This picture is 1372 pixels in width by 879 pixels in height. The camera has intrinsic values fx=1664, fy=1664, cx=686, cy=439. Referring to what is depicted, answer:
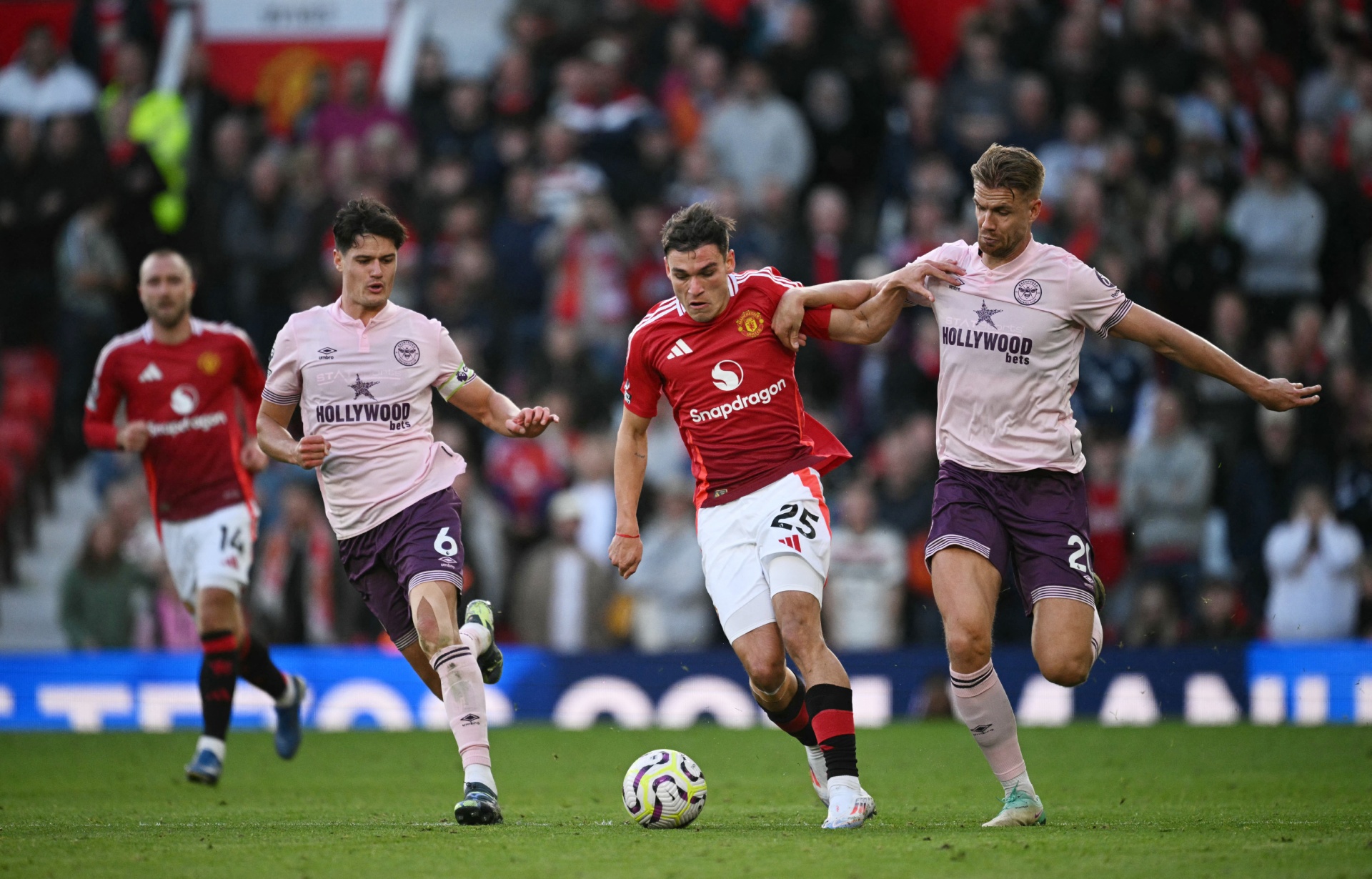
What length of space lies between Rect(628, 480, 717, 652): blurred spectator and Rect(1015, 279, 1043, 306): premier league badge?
7.11 m

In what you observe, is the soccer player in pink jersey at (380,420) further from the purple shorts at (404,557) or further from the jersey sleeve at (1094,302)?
the jersey sleeve at (1094,302)

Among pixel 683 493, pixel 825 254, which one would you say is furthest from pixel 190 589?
pixel 825 254

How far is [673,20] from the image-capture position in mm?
18641

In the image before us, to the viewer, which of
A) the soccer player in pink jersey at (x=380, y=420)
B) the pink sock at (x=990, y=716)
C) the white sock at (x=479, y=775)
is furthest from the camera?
the soccer player in pink jersey at (x=380, y=420)

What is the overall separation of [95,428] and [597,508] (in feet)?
18.6

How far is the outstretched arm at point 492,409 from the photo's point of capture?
27.1 ft

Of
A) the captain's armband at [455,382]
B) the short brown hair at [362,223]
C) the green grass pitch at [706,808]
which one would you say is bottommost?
the green grass pitch at [706,808]

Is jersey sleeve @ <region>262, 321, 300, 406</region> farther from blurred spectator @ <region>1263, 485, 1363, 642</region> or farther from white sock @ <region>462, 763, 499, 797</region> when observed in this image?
blurred spectator @ <region>1263, 485, 1363, 642</region>

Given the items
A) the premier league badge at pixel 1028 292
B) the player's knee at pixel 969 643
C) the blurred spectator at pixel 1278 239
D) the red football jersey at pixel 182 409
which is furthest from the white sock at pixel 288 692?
the blurred spectator at pixel 1278 239

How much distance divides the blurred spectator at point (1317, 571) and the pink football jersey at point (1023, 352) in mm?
6519

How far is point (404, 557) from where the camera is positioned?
8.17m

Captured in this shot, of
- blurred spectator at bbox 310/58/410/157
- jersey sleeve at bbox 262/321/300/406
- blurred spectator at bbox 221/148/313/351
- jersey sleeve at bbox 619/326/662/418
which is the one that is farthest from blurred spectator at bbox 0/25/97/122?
jersey sleeve at bbox 619/326/662/418

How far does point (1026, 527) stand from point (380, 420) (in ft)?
10.6

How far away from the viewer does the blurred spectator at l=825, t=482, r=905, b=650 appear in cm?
1405
